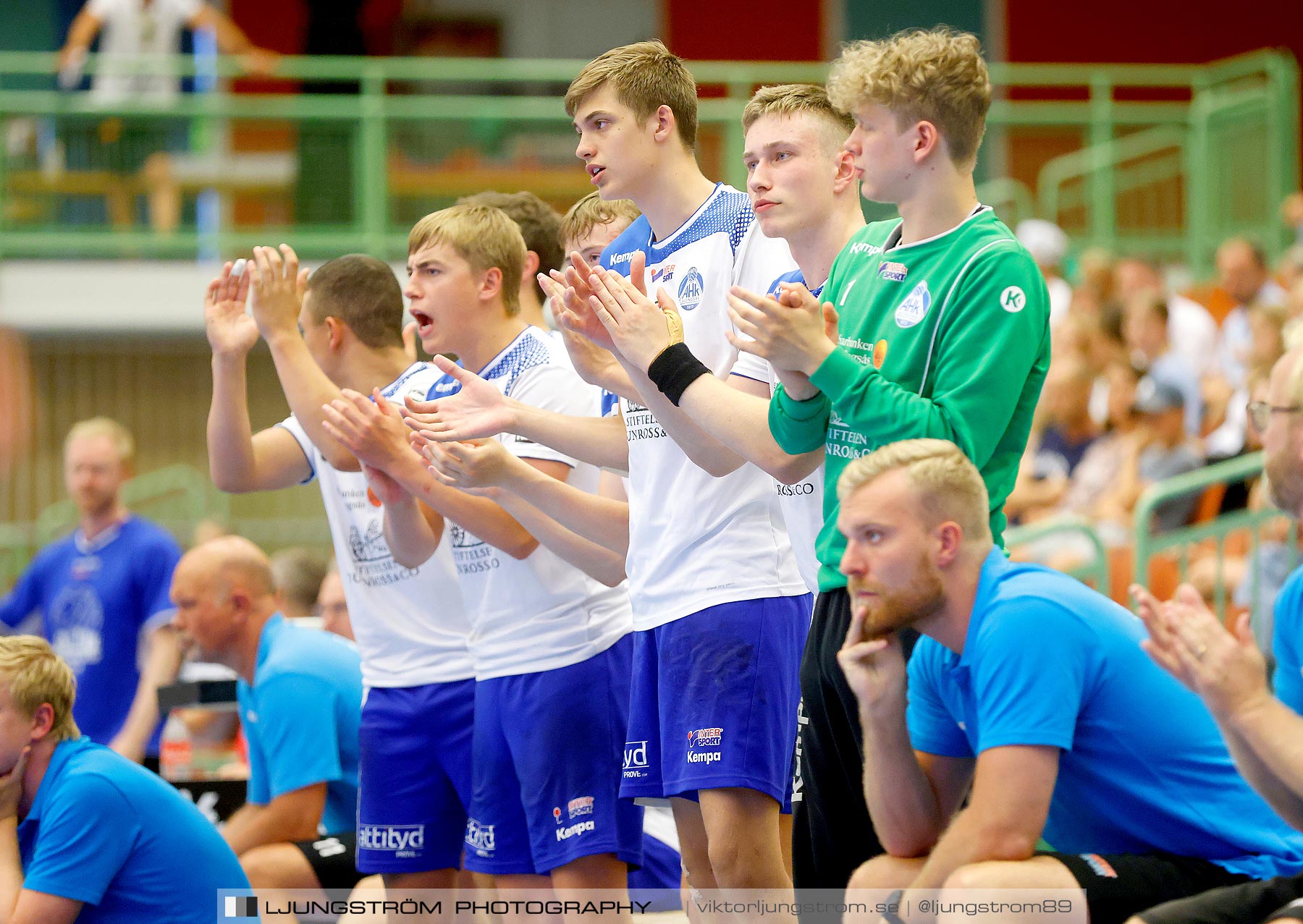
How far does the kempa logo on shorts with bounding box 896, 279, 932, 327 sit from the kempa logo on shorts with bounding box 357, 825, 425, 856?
2.25m

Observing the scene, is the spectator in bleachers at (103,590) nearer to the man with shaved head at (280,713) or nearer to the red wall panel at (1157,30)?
the man with shaved head at (280,713)

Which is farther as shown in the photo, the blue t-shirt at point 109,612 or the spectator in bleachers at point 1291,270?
the spectator in bleachers at point 1291,270

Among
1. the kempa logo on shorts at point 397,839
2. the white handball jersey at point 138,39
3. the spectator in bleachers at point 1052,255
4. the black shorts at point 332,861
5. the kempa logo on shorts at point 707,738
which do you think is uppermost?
the white handball jersey at point 138,39

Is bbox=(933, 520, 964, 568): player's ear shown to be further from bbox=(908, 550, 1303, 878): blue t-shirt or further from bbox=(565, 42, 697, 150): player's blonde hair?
bbox=(565, 42, 697, 150): player's blonde hair

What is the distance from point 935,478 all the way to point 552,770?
169cm

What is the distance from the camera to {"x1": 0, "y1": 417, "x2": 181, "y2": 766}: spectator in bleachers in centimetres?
798

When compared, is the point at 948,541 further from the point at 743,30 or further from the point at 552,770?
the point at 743,30

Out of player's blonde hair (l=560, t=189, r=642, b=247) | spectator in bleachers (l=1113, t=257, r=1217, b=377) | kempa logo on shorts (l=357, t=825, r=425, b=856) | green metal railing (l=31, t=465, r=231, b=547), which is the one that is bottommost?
kempa logo on shorts (l=357, t=825, r=425, b=856)

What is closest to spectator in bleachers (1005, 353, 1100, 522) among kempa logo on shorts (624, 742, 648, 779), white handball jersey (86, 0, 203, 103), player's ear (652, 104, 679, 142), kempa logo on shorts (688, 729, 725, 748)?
player's ear (652, 104, 679, 142)

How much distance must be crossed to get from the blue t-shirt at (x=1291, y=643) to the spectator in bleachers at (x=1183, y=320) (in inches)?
284

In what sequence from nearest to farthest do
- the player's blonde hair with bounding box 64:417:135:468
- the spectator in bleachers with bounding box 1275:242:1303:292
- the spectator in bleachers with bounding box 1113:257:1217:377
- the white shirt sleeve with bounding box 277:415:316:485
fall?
1. the white shirt sleeve with bounding box 277:415:316:485
2. the player's blonde hair with bounding box 64:417:135:468
3. the spectator in bleachers with bounding box 1275:242:1303:292
4. the spectator in bleachers with bounding box 1113:257:1217:377

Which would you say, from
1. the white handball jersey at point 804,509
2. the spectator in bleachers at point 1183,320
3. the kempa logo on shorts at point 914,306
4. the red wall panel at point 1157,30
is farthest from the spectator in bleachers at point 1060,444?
the red wall panel at point 1157,30

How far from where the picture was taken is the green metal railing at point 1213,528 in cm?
682

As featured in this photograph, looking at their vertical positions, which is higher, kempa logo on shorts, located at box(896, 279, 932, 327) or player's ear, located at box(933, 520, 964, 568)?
kempa logo on shorts, located at box(896, 279, 932, 327)
